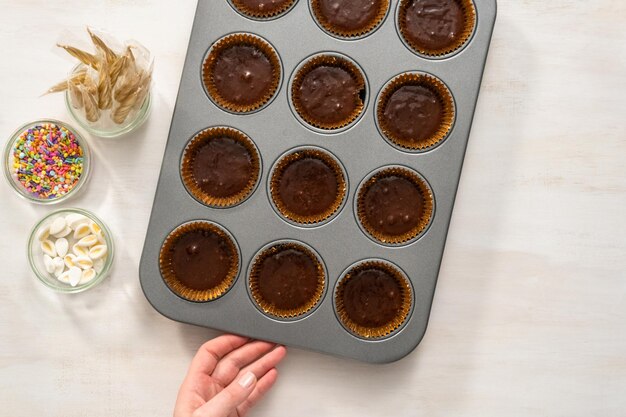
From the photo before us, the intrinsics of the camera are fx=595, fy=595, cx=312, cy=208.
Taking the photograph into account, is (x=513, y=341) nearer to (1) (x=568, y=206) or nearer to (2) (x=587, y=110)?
(1) (x=568, y=206)

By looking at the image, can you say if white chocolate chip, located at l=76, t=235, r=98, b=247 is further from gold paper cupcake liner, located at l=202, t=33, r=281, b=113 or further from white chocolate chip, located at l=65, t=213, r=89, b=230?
gold paper cupcake liner, located at l=202, t=33, r=281, b=113

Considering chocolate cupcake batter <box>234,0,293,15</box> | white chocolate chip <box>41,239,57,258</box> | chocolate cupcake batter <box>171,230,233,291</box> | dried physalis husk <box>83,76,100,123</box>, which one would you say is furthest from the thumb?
chocolate cupcake batter <box>234,0,293,15</box>

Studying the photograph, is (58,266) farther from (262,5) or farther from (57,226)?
(262,5)

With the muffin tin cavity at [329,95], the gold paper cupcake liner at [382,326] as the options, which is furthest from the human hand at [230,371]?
the muffin tin cavity at [329,95]

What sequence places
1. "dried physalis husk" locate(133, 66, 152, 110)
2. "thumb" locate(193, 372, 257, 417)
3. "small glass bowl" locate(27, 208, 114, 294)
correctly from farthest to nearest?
"small glass bowl" locate(27, 208, 114, 294)
"dried physalis husk" locate(133, 66, 152, 110)
"thumb" locate(193, 372, 257, 417)

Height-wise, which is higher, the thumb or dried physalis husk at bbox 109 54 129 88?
dried physalis husk at bbox 109 54 129 88

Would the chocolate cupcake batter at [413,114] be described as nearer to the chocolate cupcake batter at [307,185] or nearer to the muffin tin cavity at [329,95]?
the muffin tin cavity at [329,95]

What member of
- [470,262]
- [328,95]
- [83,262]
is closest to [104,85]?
[83,262]
